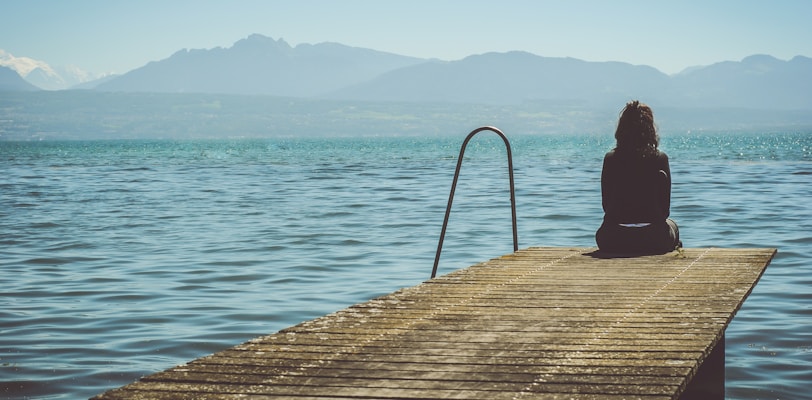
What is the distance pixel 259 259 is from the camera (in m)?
16.2

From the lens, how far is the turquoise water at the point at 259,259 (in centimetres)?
939

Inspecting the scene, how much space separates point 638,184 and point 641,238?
680mm

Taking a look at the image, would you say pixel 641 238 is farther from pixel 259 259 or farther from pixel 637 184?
pixel 259 259

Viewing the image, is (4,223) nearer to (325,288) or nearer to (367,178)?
(325,288)

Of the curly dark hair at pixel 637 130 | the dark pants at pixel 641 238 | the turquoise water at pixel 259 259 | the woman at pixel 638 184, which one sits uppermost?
the curly dark hair at pixel 637 130

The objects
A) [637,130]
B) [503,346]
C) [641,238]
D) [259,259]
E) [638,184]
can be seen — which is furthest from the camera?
[259,259]

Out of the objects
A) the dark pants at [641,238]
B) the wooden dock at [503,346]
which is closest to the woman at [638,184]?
the dark pants at [641,238]

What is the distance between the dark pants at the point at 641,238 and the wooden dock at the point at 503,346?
114cm

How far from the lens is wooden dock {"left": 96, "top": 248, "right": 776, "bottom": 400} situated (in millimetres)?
4855

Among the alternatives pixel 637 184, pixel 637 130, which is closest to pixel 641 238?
pixel 637 184

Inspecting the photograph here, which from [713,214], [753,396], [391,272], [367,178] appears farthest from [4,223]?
[367,178]

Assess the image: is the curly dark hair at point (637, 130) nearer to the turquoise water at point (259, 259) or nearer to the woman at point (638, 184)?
the woman at point (638, 184)

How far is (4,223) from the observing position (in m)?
23.4

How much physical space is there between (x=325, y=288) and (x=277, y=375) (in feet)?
26.3
